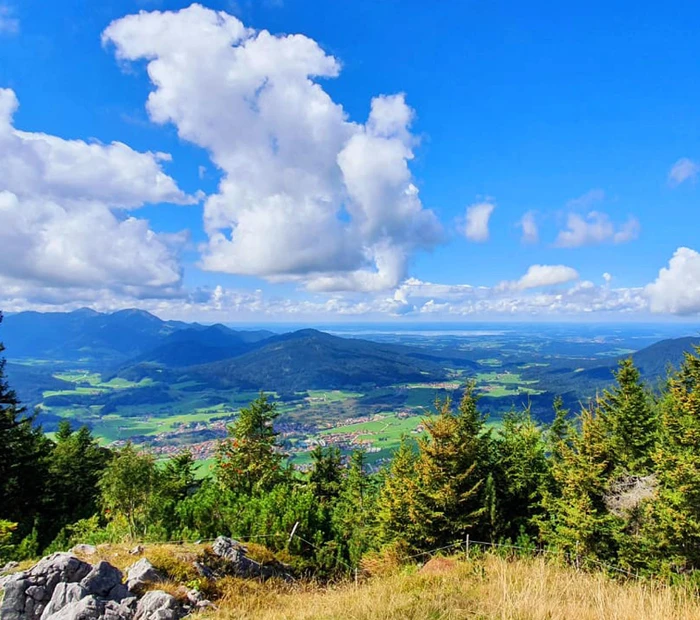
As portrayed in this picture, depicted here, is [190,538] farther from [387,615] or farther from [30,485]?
[30,485]

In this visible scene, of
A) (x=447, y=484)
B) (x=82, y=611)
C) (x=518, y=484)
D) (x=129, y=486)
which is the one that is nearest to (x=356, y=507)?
(x=518, y=484)

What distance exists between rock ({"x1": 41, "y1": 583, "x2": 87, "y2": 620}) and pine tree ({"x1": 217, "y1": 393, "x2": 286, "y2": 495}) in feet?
66.0

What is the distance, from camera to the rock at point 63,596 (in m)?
6.06

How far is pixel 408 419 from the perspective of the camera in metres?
156

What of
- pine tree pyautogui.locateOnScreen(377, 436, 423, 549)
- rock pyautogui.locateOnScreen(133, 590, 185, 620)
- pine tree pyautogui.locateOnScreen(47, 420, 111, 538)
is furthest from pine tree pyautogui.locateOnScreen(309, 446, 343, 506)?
rock pyautogui.locateOnScreen(133, 590, 185, 620)

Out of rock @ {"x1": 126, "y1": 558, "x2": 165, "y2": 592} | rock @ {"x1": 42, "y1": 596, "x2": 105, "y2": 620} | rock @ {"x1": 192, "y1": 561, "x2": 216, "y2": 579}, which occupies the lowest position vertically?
rock @ {"x1": 192, "y1": 561, "x2": 216, "y2": 579}

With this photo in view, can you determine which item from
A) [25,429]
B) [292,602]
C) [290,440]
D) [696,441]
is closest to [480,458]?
[696,441]

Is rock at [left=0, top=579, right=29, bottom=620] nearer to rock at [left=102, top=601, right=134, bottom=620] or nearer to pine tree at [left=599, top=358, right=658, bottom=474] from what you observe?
rock at [left=102, top=601, right=134, bottom=620]

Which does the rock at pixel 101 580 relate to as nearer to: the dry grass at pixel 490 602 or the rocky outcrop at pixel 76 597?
the rocky outcrop at pixel 76 597

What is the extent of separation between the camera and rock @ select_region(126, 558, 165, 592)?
273 inches

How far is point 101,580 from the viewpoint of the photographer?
21.7ft

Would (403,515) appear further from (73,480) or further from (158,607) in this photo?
(73,480)

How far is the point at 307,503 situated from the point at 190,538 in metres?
4.34

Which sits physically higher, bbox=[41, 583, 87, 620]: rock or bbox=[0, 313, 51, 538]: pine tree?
bbox=[41, 583, 87, 620]: rock
